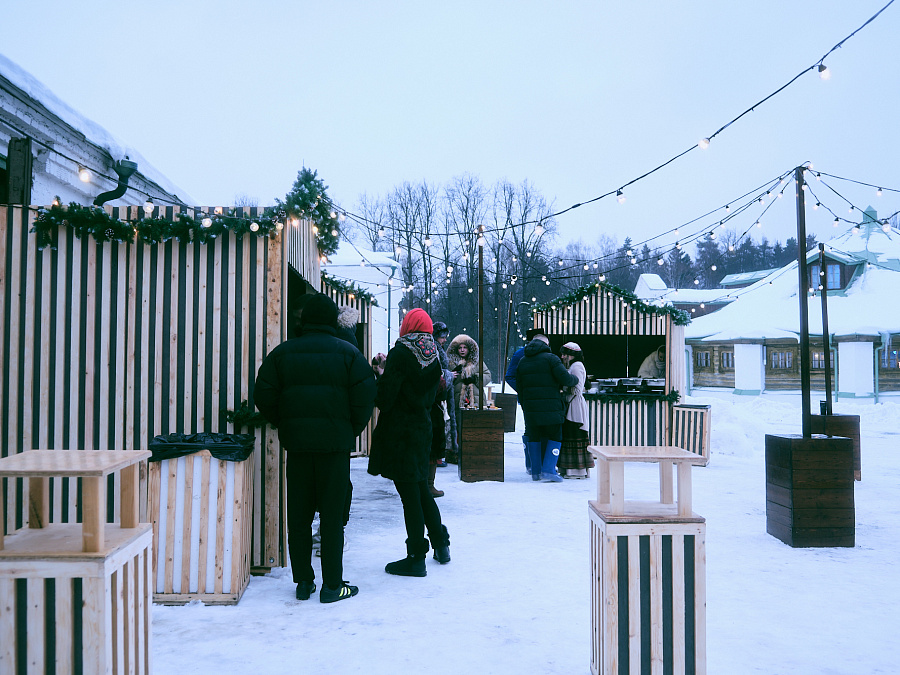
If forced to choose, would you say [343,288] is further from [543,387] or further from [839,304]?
[839,304]

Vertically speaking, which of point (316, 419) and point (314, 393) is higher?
point (314, 393)

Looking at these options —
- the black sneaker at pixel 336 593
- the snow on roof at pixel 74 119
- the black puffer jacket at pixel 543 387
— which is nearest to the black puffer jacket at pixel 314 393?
the black sneaker at pixel 336 593

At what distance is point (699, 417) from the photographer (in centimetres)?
983

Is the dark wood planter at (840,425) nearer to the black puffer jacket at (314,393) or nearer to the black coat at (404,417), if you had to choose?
the black coat at (404,417)

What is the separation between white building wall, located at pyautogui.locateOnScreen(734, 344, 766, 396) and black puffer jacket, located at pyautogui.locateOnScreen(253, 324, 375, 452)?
2329 cm

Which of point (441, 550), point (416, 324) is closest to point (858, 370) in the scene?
point (441, 550)

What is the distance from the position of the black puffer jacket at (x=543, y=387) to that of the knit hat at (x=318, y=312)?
4.42m

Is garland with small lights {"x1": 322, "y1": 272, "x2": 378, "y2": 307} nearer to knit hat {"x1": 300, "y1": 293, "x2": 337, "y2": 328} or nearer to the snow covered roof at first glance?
knit hat {"x1": 300, "y1": 293, "x2": 337, "y2": 328}

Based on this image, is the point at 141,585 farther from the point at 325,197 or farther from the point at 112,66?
the point at 112,66

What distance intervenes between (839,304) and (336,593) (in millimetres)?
24180

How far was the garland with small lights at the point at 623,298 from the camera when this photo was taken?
11.0m

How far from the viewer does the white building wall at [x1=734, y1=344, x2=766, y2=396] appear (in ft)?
79.3

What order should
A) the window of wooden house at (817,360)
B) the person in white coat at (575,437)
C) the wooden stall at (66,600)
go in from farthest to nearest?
the window of wooden house at (817,360)
the person in white coat at (575,437)
the wooden stall at (66,600)

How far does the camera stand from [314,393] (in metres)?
3.96
